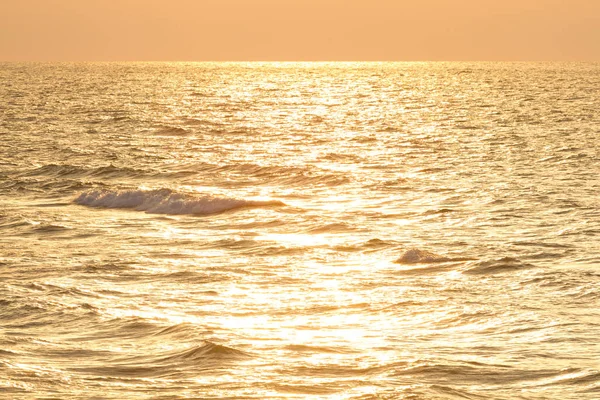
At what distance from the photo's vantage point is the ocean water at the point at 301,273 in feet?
43.8

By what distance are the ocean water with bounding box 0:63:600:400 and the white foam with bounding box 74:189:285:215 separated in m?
0.10

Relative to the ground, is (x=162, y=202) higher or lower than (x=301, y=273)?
higher

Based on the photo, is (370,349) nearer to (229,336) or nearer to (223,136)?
(229,336)

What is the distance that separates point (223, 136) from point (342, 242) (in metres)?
35.6

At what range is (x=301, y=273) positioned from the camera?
793 inches

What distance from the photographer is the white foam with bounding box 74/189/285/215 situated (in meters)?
29.9

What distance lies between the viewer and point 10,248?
22.8 meters

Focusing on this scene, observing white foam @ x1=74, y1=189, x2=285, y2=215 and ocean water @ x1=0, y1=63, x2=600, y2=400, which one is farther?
white foam @ x1=74, y1=189, x2=285, y2=215

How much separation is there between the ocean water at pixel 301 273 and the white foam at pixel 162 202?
0.10m

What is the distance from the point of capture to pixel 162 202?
3078 centimetres

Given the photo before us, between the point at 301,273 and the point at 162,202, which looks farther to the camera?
the point at 162,202

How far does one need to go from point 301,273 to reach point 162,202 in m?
11.6

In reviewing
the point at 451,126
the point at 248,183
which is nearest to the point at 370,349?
the point at 248,183

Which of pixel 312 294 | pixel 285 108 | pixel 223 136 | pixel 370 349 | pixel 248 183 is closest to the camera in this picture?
pixel 370 349
